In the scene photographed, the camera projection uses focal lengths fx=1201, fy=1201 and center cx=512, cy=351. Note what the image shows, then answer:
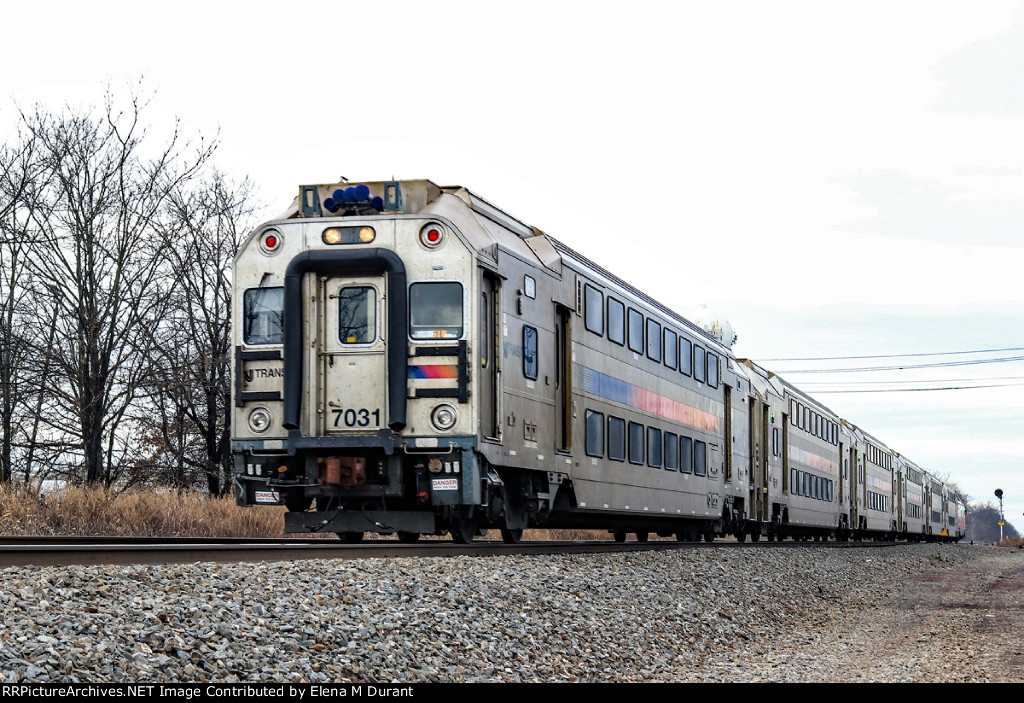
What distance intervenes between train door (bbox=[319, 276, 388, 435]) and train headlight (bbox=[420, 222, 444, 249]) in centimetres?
63

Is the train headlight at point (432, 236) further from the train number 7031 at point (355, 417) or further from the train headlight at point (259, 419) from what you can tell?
the train headlight at point (259, 419)

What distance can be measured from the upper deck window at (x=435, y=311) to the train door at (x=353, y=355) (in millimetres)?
348

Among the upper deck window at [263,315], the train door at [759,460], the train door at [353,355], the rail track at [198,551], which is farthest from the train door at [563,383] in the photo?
the train door at [759,460]

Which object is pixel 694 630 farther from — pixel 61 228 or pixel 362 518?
pixel 61 228

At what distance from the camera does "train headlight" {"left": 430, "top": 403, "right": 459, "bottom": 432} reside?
12.3 meters

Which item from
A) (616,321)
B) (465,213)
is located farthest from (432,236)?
(616,321)

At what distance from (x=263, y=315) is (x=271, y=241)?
2.70 feet

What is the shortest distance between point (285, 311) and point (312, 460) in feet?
5.31

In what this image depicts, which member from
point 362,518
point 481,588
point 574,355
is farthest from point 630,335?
point 481,588

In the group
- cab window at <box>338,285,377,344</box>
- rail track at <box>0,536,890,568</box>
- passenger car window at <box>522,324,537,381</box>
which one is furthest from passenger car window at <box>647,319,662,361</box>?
cab window at <box>338,285,377,344</box>

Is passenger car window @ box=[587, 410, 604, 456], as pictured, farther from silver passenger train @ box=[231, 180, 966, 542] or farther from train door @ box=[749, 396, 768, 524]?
train door @ box=[749, 396, 768, 524]

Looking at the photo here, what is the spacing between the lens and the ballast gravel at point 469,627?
616cm

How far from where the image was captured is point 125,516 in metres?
16.8
